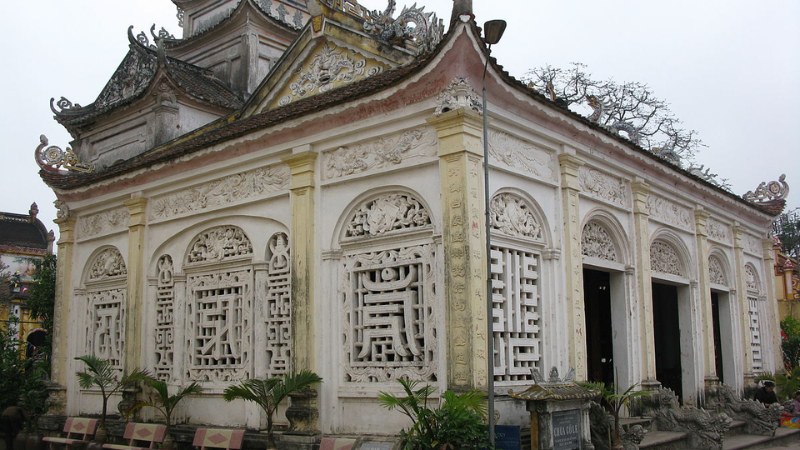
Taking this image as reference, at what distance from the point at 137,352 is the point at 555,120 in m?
7.97

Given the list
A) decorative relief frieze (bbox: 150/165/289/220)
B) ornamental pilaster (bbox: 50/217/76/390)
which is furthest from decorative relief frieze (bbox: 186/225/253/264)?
ornamental pilaster (bbox: 50/217/76/390)

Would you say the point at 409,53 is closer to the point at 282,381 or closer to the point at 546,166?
the point at 546,166

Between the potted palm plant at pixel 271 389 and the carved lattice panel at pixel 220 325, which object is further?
the carved lattice panel at pixel 220 325

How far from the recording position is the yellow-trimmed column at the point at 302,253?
10.8m

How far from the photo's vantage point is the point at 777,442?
14055 mm

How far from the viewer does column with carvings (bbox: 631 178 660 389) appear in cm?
1284

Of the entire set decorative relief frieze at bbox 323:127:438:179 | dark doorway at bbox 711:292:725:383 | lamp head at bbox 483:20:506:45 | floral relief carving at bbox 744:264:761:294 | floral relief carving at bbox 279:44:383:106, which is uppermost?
floral relief carving at bbox 279:44:383:106

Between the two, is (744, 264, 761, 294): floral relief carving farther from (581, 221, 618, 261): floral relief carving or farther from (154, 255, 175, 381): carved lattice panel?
(154, 255, 175, 381): carved lattice panel

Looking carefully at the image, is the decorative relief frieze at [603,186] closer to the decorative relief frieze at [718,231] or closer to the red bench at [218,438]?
the decorative relief frieze at [718,231]

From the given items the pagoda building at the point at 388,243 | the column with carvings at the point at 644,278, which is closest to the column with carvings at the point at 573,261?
the pagoda building at the point at 388,243

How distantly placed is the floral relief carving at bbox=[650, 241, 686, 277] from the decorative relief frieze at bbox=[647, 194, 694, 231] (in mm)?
444

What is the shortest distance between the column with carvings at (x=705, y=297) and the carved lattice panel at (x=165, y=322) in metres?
9.60

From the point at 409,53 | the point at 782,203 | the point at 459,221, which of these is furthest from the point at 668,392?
the point at 782,203

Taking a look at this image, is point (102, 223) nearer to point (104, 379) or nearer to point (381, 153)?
point (104, 379)
